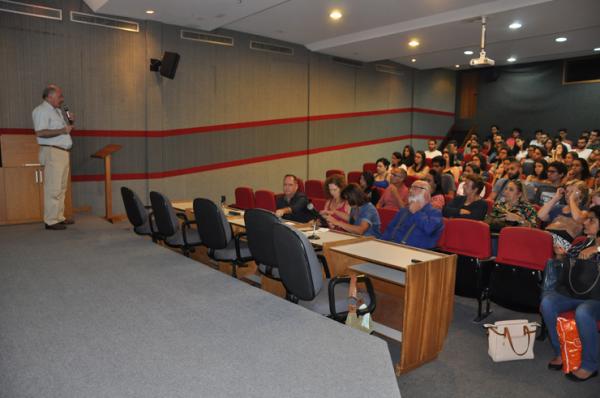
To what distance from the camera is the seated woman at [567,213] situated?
413 centimetres

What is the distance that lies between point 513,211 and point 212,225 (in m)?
3.19

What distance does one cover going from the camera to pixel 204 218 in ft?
14.6

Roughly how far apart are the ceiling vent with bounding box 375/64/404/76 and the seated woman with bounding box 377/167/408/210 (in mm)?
6903

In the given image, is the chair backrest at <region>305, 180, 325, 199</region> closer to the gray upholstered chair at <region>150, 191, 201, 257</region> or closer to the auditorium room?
the auditorium room

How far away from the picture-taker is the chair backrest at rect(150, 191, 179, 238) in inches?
193

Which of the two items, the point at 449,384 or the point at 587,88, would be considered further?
the point at 587,88

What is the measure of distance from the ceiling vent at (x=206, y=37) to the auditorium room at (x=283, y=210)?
3 centimetres

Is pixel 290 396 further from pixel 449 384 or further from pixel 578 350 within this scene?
pixel 578 350

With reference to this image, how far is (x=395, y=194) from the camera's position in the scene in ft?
20.7

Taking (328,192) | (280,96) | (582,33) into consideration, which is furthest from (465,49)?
(328,192)

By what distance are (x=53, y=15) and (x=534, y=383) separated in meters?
8.00

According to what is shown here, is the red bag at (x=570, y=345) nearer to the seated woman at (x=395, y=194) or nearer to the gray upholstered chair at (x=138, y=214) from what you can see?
the seated woman at (x=395, y=194)

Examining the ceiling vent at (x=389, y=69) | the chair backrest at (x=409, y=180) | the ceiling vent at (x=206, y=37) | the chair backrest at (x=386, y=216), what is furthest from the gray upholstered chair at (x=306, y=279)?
the ceiling vent at (x=389, y=69)

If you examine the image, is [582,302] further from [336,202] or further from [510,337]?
[336,202]
